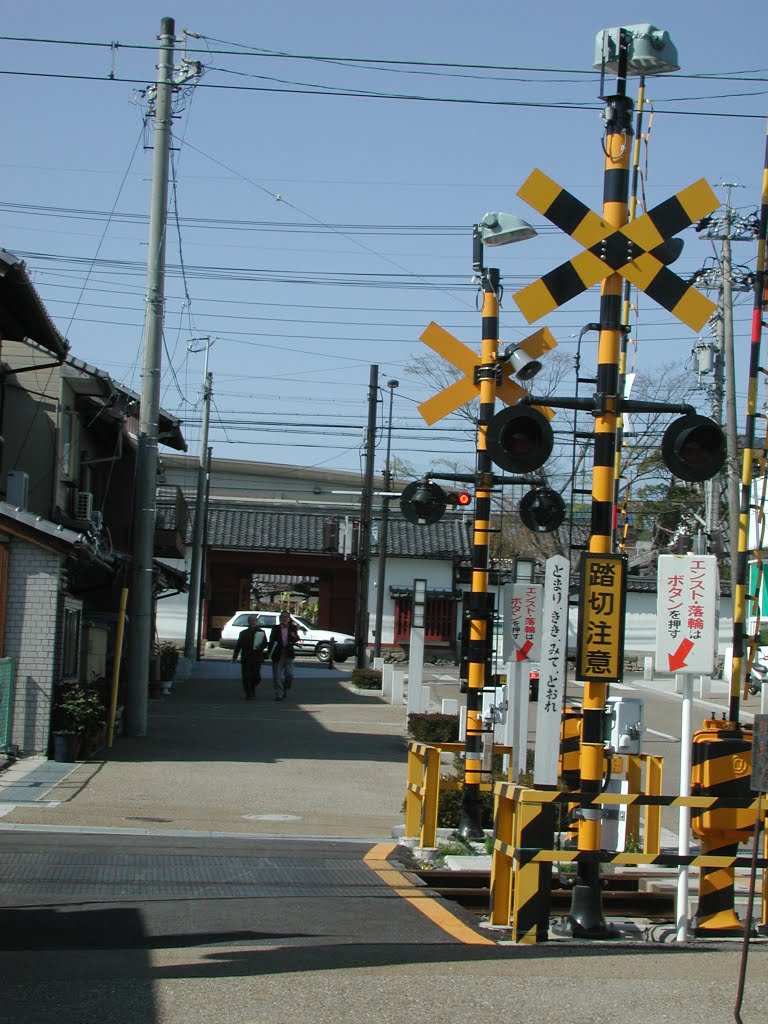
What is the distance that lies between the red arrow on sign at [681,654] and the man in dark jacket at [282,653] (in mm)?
19789

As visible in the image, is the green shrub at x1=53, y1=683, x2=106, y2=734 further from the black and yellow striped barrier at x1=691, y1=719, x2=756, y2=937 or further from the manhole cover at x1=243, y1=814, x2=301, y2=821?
the black and yellow striped barrier at x1=691, y1=719, x2=756, y2=937

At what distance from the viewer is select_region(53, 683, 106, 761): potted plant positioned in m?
16.3

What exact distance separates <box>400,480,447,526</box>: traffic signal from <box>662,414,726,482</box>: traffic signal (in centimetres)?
434

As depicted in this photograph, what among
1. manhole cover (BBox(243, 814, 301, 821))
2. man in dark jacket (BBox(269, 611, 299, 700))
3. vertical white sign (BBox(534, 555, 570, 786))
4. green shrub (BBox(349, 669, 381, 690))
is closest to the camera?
vertical white sign (BBox(534, 555, 570, 786))

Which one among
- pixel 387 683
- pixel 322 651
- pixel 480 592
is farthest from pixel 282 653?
pixel 322 651

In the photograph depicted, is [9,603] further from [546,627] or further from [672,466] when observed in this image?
[672,466]

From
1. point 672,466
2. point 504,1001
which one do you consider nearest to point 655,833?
point 672,466

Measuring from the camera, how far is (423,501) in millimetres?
12219

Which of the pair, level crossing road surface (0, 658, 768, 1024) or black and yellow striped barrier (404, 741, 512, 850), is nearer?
level crossing road surface (0, 658, 768, 1024)

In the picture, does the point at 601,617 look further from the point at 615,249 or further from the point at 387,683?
the point at 387,683

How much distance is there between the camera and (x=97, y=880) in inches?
364

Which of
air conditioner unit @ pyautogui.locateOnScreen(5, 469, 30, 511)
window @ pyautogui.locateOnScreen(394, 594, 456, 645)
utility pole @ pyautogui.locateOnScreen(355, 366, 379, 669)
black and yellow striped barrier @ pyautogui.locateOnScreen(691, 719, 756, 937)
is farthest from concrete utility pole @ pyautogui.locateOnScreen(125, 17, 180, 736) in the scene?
window @ pyautogui.locateOnScreen(394, 594, 456, 645)

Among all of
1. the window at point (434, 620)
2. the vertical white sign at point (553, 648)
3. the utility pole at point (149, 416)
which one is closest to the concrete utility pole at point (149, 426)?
the utility pole at point (149, 416)

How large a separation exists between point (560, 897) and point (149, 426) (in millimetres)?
11800
